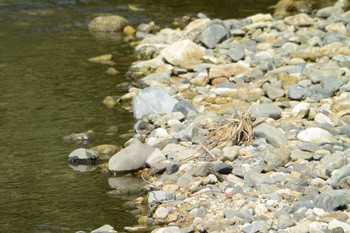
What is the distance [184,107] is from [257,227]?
2.79 meters

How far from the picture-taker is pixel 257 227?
5113 millimetres

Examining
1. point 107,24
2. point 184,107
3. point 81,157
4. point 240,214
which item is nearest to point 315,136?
point 240,214

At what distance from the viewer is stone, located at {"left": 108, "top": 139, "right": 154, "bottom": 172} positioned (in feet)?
21.8

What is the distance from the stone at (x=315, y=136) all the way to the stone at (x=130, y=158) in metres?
1.19

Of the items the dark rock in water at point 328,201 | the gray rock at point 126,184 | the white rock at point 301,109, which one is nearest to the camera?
the dark rock in water at point 328,201

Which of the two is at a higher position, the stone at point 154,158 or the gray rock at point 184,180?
the gray rock at point 184,180

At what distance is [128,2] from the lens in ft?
45.7

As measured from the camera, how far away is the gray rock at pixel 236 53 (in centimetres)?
956

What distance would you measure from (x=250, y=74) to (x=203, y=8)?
5.08m

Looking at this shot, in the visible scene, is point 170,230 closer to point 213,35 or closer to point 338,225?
point 338,225

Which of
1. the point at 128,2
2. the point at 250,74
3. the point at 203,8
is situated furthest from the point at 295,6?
the point at 250,74

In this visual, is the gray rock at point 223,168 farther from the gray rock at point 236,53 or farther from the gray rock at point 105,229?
the gray rock at point 236,53

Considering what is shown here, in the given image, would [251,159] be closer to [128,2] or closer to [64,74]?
[64,74]

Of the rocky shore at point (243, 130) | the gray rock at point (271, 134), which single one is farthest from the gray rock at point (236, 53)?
the gray rock at point (271, 134)
